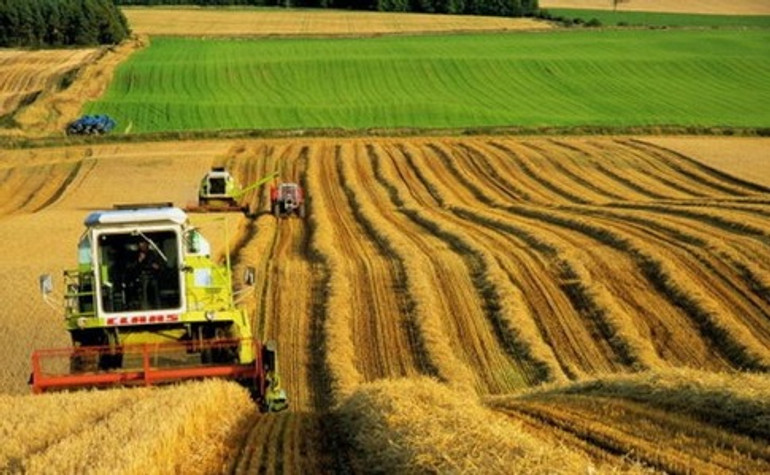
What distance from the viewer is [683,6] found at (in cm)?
13888

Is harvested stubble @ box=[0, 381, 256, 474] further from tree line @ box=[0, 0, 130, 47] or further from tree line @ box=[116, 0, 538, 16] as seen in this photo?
tree line @ box=[116, 0, 538, 16]

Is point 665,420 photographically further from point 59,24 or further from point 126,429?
point 59,24

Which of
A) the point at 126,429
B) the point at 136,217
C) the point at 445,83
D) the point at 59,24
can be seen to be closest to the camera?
the point at 126,429

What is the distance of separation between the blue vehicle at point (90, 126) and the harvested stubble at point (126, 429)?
2090 inches

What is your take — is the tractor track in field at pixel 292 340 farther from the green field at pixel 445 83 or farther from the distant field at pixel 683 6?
the distant field at pixel 683 6

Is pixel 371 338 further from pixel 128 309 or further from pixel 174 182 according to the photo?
pixel 174 182

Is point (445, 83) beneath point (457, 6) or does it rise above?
beneath

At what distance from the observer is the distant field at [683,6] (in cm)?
13512

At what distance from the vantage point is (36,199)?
161 feet

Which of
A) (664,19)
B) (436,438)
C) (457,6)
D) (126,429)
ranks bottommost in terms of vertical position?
(664,19)

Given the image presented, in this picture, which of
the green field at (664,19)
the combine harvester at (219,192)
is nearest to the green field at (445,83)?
the green field at (664,19)

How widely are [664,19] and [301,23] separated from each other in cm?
3682

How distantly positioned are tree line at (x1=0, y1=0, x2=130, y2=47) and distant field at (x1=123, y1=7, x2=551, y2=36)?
20.2 ft

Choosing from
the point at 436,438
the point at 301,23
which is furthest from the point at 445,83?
the point at 436,438
